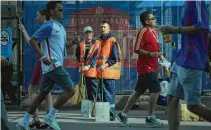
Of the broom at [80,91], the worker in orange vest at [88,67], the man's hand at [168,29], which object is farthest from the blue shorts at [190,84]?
the broom at [80,91]

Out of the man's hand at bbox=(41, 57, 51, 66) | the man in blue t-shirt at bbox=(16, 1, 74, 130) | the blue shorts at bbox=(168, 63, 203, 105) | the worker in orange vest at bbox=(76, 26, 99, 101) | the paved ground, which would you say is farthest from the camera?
the worker in orange vest at bbox=(76, 26, 99, 101)

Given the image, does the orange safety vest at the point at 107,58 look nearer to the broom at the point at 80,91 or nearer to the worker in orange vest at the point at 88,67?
the worker in orange vest at the point at 88,67

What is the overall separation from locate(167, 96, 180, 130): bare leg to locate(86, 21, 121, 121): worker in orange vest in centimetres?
347

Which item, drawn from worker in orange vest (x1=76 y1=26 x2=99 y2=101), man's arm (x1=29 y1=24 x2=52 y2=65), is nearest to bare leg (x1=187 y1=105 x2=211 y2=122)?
man's arm (x1=29 y1=24 x2=52 y2=65)

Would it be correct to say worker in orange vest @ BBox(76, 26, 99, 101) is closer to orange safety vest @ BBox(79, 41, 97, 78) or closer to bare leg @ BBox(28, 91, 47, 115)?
orange safety vest @ BBox(79, 41, 97, 78)

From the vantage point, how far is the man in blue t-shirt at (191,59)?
14.7 feet

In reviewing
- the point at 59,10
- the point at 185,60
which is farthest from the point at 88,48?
the point at 185,60

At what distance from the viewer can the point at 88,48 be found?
9.09m

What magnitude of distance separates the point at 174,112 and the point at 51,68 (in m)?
2.09

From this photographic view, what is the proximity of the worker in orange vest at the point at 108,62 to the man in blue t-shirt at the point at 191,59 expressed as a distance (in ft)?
11.7

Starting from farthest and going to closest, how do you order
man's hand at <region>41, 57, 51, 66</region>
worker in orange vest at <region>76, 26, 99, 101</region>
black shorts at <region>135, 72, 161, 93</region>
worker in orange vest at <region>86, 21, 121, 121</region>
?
worker in orange vest at <region>76, 26, 99, 101</region> → worker in orange vest at <region>86, 21, 121, 121</region> → black shorts at <region>135, 72, 161, 93</region> → man's hand at <region>41, 57, 51, 66</region>

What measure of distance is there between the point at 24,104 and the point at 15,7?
6.60 ft

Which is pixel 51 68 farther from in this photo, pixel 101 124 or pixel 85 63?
pixel 85 63

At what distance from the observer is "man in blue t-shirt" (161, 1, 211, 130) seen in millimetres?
4480
